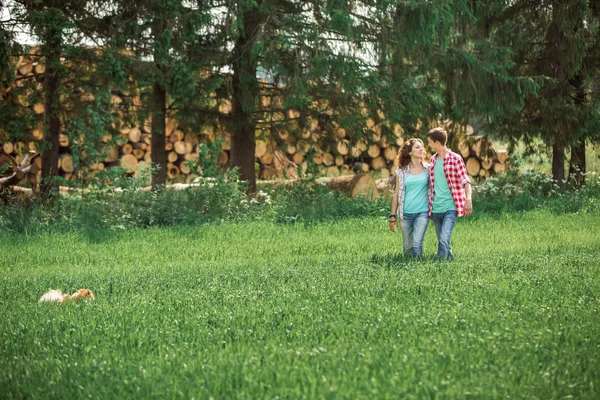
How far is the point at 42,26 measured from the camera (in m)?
12.0

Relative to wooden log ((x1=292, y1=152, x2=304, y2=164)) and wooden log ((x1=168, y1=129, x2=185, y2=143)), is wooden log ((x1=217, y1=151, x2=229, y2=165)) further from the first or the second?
wooden log ((x1=292, y1=152, x2=304, y2=164))

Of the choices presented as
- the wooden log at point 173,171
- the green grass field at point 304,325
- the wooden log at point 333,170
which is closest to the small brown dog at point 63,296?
the green grass field at point 304,325

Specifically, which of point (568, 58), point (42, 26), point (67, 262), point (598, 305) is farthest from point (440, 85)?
point (598, 305)

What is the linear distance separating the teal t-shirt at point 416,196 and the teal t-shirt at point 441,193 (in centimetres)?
12

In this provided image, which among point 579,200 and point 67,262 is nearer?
point 67,262

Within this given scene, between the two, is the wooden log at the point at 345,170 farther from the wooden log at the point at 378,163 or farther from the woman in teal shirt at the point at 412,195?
the woman in teal shirt at the point at 412,195

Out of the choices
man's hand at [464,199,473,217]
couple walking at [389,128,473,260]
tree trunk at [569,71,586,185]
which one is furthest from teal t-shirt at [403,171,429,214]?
tree trunk at [569,71,586,185]

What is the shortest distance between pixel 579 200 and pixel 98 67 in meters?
9.31

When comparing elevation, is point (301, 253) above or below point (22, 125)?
below

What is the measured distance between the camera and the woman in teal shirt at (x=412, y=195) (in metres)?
8.80

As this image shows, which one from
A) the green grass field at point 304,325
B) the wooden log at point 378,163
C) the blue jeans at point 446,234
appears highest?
the wooden log at point 378,163

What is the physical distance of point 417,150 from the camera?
8.84 meters

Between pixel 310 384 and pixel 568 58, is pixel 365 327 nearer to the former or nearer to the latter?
pixel 310 384

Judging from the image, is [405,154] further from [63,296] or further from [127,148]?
[127,148]
